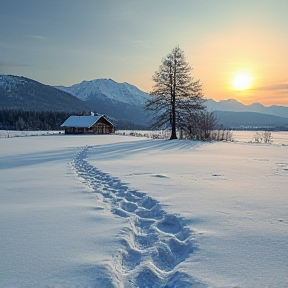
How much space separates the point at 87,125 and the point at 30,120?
1961 inches

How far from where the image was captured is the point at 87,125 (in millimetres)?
62500

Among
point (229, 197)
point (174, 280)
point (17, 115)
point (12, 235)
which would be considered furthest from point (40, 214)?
point (17, 115)

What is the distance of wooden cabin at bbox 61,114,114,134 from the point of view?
208 ft

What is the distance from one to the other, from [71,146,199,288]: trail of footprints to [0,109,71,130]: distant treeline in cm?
9978

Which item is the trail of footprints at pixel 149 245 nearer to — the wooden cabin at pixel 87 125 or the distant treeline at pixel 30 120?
the wooden cabin at pixel 87 125

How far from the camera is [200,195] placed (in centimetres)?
659

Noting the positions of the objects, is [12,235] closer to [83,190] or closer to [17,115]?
[83,190]

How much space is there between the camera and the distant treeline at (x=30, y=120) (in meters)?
98.8

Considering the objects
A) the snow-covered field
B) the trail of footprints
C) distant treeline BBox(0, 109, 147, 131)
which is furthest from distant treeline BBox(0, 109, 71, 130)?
the trail of footprints

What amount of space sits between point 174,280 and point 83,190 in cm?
486

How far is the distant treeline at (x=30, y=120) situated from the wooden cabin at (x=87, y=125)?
39756 millimetres

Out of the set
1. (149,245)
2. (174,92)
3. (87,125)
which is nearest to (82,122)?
(87,125)

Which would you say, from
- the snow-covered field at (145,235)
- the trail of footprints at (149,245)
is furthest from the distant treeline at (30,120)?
the trail of footprints at (149,245)

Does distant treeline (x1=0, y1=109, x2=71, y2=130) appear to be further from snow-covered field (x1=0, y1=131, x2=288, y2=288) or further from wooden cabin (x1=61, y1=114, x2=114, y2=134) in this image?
snow-covered field (x1=0, y1=131, x2=288, y2=288)
